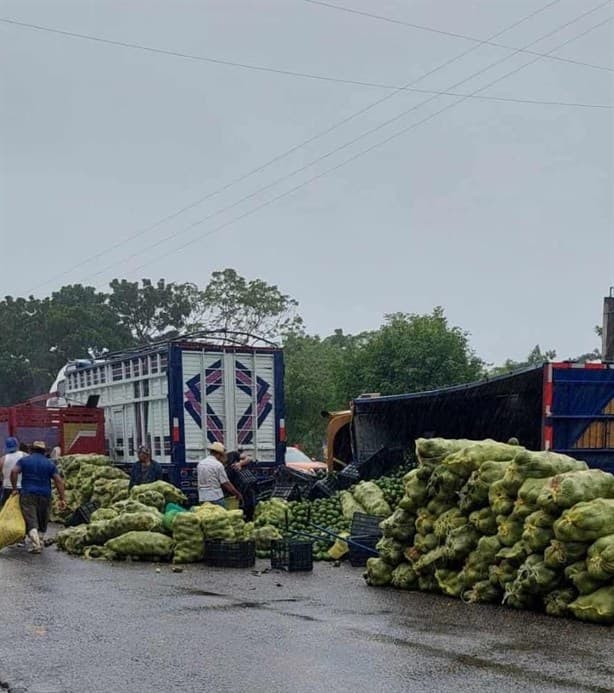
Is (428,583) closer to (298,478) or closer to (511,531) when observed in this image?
(511,531)

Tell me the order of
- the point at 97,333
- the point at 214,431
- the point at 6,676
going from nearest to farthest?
the point at 6,676 → the point at 214,431 → the point at 97,333

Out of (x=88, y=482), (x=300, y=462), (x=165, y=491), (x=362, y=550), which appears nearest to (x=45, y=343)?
(x=300, y=462)

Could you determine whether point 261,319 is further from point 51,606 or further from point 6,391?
point 51,606

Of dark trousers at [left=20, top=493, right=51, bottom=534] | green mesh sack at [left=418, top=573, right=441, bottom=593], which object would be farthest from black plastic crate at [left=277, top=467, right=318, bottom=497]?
green mesh sack at [left=418, top=573, right=441, bottom=593]

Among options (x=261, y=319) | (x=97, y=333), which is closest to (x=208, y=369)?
(x=261, y=319)

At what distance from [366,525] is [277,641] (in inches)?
200

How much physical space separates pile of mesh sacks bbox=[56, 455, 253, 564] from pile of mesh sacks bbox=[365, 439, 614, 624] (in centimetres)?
265

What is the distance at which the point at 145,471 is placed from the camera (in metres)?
17.0

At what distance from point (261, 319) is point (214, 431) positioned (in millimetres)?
33993

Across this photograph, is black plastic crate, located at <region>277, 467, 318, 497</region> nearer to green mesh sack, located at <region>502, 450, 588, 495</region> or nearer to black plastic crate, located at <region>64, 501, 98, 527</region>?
black plastic crate, located at <region>64, 501, 98, 527</region>

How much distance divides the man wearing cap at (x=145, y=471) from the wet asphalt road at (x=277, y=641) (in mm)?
5233

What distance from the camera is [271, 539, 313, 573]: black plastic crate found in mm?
12344

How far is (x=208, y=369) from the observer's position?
720 inches

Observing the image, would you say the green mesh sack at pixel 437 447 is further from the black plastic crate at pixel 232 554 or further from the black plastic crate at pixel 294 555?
the black plastic crate at pixel 232 554
